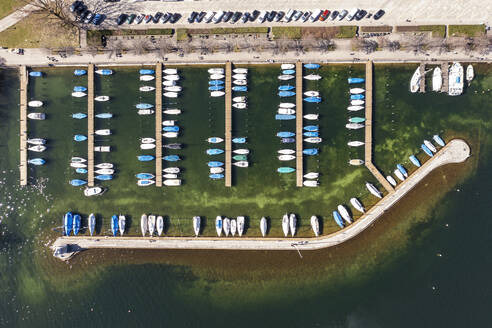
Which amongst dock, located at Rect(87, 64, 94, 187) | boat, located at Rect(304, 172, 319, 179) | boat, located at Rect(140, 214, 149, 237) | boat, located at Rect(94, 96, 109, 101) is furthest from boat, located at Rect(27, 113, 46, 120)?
boat, located at Rect(304, 172, 319, 179)

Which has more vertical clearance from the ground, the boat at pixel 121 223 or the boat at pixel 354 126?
the boat at pixel 354 126

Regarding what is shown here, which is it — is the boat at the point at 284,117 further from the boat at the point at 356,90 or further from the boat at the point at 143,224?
the boat at the point at 143,224

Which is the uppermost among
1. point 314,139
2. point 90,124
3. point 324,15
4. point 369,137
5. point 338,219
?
point 324,15

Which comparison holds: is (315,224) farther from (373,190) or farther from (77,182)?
(77,182)

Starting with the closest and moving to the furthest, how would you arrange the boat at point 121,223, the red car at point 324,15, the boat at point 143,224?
1. the red car at point 324,15
2. the boat at point 143,224
3. the boat at point 121,223

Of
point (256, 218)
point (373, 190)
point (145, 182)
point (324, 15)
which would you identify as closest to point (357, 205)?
point (373, 190)

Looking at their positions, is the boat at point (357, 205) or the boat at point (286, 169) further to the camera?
the boat at point (286, 169)

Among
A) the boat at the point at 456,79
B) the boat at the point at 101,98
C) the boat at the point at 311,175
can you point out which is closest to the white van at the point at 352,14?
the boat at the point at 456,79
